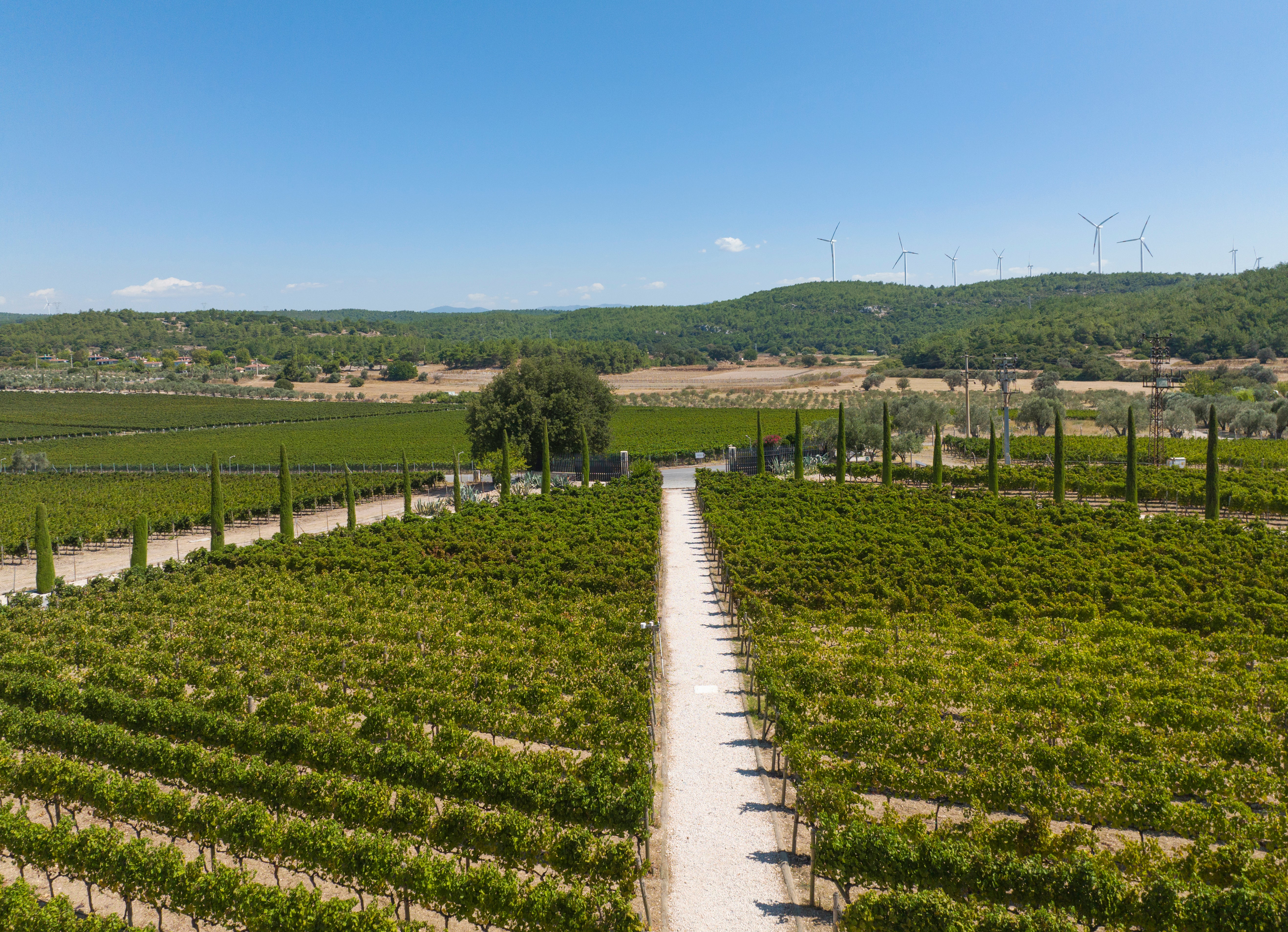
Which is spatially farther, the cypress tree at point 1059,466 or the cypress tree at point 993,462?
the cypress tree at point 993,462

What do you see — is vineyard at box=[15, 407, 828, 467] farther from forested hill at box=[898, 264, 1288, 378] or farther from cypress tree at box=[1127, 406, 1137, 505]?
forested hill at box=[898, 264, 1288, 378]

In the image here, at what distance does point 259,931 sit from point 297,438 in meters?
109

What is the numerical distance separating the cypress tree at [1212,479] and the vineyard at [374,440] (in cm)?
4580

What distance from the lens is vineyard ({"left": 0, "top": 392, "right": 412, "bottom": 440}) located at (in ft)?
396

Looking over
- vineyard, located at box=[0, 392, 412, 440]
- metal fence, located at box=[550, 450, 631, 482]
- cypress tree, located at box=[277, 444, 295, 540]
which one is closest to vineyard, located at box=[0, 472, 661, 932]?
cypress tree, located at box=[277, 444, 295, 540]

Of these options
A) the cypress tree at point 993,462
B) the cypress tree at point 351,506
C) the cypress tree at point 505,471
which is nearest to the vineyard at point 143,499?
the cypress tree at point 351,506

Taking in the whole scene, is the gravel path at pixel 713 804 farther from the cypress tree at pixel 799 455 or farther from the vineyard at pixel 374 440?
the vineyard at pixel 374 440

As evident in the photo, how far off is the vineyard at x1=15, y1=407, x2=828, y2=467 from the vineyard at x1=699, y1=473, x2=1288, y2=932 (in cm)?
4996

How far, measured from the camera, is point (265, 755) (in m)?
18.9

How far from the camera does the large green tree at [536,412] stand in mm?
69250

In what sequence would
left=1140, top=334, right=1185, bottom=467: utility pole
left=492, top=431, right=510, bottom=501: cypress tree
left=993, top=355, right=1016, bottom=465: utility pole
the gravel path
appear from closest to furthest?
1. the gravel path
2. left=492, top=431, right=510, bottom=501: cypress tree
3. left=1140, top=334, right=1185, bottom=467: utility pole
4. left=993, top=355, right=1016, bottom=465: utility pole

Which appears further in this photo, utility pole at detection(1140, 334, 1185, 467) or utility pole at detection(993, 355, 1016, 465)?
utility pole at detection(993, 355, 1016, 465)

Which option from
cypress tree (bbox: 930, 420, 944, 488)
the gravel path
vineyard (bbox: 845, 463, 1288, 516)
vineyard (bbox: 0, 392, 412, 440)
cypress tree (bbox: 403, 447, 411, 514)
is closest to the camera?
the gravel path

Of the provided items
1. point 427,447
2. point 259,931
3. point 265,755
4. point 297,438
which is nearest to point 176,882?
point 259,931
